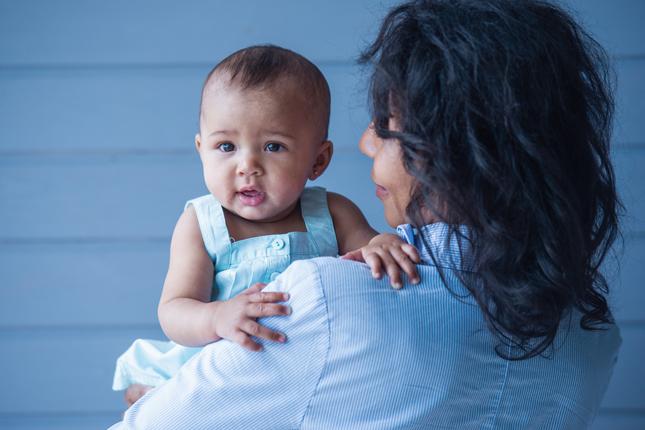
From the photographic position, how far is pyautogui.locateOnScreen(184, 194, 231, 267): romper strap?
1380 mm

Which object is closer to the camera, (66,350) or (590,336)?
(590,336)

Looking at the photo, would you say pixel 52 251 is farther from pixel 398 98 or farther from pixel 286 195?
pixel 398 98

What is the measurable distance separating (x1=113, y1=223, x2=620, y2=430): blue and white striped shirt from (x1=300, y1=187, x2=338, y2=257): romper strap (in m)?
0.42

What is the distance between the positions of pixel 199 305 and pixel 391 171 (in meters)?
0.40

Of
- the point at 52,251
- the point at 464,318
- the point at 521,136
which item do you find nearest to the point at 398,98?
the point at 521,136

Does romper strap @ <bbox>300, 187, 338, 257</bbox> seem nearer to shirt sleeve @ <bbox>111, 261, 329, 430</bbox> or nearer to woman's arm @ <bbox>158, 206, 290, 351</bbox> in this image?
woman's arm @ <bbox>158, 206, 290, 351</bbox>

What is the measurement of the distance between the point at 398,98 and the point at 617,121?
53.9 inches

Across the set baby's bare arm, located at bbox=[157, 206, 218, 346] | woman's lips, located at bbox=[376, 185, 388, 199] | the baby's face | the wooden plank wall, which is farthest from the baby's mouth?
the wooden plank wall

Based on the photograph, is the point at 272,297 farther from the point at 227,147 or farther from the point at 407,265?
the point at 227,147

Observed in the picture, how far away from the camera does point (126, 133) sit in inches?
86.0

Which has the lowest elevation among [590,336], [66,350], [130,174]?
[66,350]

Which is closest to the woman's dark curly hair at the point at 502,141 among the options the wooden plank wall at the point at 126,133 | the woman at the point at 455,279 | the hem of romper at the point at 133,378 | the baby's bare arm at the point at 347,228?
the woman at the point at 455,279

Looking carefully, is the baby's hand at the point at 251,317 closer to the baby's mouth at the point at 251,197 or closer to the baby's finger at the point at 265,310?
the baby's finger at the point at 265,310

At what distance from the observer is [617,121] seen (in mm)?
2152
